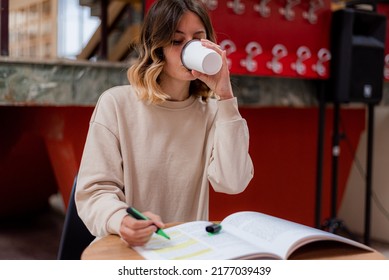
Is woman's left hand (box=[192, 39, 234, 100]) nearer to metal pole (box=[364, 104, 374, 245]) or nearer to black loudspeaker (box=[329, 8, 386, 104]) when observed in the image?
black loudspeaker (box=[329, 8, 386, 104])

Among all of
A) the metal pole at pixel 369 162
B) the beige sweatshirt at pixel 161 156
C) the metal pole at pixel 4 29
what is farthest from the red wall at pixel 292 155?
the metal pole at pixel 4 29

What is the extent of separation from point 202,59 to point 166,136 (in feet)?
0.81

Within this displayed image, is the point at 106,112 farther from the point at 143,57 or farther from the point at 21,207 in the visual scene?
the point at 21,207

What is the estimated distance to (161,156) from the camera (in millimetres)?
1092

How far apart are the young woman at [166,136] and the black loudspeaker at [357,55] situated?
1.31 m

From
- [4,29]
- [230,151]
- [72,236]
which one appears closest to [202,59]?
[230,151]

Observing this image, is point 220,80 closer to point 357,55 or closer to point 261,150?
point 261,150

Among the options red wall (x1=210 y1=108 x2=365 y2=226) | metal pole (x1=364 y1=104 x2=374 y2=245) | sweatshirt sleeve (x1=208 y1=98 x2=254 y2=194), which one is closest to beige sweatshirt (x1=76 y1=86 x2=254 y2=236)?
sweatshirt sleeve (x1=208 y1=98 x2=254 y2=194)

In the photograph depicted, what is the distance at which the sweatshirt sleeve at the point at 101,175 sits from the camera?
0.95 m

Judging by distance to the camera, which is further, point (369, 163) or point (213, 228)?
point (369, 163)

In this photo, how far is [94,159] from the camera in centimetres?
100

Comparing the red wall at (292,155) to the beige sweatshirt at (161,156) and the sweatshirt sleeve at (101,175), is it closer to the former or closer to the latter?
the beige sweatshirt at (161,156)

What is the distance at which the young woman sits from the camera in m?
1.01

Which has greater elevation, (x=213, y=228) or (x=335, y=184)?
(x=213, y=228)
